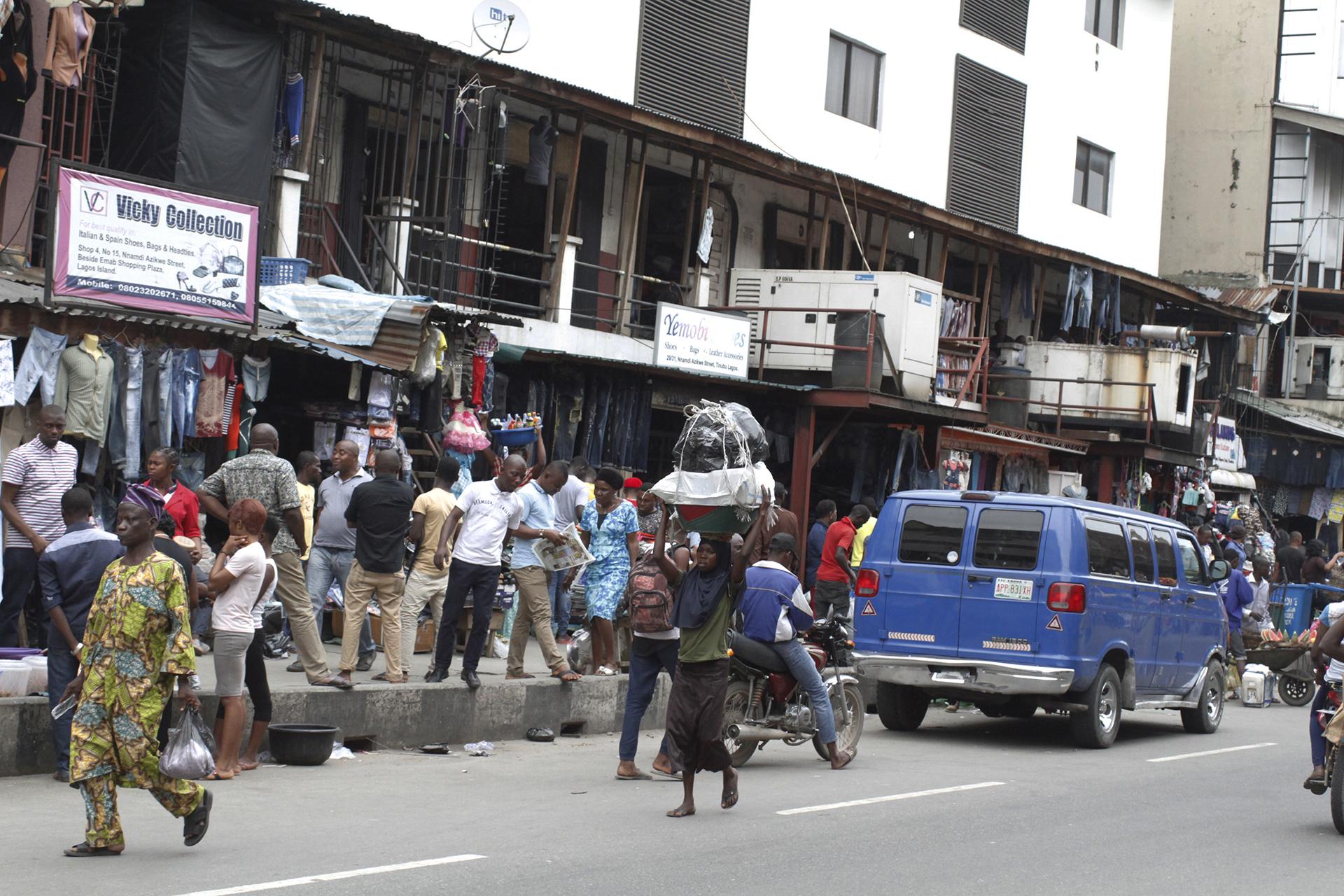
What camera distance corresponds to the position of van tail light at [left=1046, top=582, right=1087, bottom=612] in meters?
12.6

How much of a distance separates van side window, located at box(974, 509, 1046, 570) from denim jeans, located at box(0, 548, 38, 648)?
283 inches

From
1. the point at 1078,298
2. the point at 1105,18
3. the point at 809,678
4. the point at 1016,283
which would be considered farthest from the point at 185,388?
the point at 1105,18

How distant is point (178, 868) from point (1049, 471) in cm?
2286

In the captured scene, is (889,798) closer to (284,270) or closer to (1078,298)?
(284,270)

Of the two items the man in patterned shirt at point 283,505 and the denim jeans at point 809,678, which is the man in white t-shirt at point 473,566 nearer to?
the man in patterned shirt at point 283,505

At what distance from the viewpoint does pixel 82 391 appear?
12.4m

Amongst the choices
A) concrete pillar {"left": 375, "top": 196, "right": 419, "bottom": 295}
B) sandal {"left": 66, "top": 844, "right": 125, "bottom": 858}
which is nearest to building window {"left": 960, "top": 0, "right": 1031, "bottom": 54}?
concrete pillar {"left": 375, "top": 196, "right": 419, "bottom": 295}

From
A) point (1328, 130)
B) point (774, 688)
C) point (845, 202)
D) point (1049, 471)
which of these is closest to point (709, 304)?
point (845, 202)

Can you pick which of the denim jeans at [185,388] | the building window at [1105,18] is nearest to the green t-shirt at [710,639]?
the denim jeans at [185,388]

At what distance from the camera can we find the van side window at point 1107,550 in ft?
42.3

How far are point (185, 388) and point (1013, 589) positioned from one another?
23.0ft

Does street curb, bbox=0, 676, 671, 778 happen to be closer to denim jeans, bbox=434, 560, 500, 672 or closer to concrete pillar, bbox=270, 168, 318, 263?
denim jeans, bbox=434, 560, 500, 672

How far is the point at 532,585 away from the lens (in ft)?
40.5

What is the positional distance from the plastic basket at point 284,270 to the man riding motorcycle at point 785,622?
6.72m
